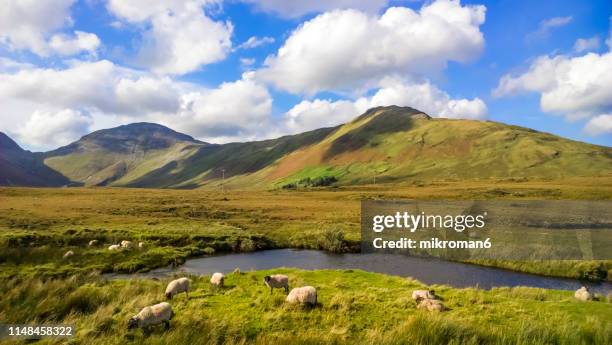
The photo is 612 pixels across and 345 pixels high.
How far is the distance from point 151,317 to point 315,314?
6731 millimetres

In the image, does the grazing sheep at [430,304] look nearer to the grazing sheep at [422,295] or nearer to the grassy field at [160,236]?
the grazing sheep at [422,295]

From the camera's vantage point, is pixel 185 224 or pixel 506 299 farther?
pixel 185 224

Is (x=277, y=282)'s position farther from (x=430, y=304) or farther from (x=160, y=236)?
(x=160, y=236)

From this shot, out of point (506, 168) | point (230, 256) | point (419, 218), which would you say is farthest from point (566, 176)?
point (230, 256)

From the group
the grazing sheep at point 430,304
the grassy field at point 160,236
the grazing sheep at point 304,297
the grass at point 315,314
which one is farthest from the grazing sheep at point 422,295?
the grassy field at point 160,236

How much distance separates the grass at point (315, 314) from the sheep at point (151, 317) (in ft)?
1.20

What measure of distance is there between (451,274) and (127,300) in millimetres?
27643

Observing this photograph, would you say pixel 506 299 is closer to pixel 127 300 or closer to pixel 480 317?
pixel 480 317

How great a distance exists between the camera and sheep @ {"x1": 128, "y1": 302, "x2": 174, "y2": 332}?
12.2 meters

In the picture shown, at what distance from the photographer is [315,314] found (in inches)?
661

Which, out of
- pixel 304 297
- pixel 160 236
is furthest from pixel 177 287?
pixel 160 236

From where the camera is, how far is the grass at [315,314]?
7.71m

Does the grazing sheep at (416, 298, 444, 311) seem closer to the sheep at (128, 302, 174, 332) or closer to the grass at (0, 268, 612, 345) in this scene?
the grass at (0, 268, 612, 345)

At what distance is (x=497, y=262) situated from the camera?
37969 millimetres
